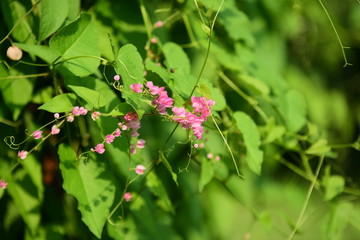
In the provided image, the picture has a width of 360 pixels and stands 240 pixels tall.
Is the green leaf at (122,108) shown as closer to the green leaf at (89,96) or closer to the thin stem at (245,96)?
the green leaf at (89,96)

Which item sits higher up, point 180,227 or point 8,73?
point 8,73

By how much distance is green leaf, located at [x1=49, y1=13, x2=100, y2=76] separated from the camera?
88 cm

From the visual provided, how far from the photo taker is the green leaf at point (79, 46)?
882 millimetres

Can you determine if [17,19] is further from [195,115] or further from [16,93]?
[195,115]

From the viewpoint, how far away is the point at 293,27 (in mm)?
1644

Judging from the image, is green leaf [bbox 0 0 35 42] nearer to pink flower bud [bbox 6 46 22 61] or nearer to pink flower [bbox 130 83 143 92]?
pink flower bud [bbox 6 46 22 61]

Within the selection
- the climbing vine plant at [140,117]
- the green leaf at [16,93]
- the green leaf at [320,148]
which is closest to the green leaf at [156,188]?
the climbing vine plant at [140,117]

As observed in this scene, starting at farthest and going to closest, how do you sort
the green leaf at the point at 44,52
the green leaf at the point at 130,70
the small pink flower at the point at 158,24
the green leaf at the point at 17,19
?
the small pink flower at the point at 158,24, the green leaf at the point at 17,19, the green leaf at the point at 44,52, the green leaf at the point at 130,70

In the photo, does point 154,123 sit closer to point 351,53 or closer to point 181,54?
point 181,54

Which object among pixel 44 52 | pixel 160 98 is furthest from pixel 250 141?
pixel 44 52

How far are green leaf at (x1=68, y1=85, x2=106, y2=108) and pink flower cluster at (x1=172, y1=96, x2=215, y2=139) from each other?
0.13 meters

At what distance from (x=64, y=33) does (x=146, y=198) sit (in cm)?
45

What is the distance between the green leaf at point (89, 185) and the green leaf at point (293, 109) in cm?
51

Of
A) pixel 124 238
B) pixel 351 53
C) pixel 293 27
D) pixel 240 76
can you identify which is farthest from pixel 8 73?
pixel 351 53
